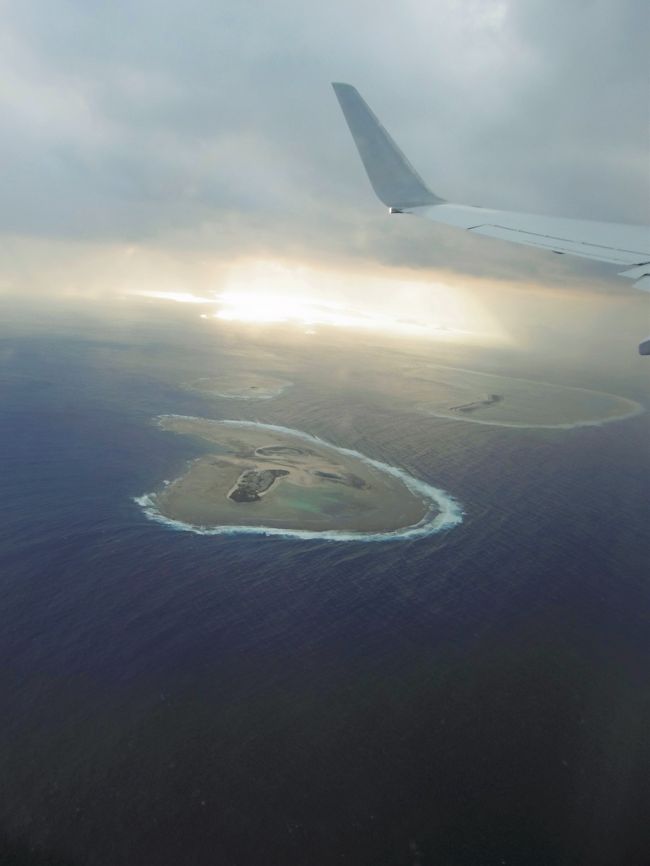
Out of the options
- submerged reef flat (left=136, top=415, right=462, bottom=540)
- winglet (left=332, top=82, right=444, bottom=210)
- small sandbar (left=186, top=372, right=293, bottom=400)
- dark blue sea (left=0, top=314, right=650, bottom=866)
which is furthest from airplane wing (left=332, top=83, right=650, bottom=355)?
small sandbar (left=186, top=372, right=293, bottom=400)

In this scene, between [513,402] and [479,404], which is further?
[513,402]

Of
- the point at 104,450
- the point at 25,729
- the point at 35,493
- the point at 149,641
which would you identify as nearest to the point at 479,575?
the point at 149,641

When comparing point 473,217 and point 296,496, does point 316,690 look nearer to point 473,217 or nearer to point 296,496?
point 473,217

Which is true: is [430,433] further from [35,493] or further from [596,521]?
[35,493]

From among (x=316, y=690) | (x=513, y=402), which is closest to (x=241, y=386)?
(x=513, y=402)

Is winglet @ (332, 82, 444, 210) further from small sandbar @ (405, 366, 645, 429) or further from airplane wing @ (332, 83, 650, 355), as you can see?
small sandbar @ (405, 366, 645, 429)
